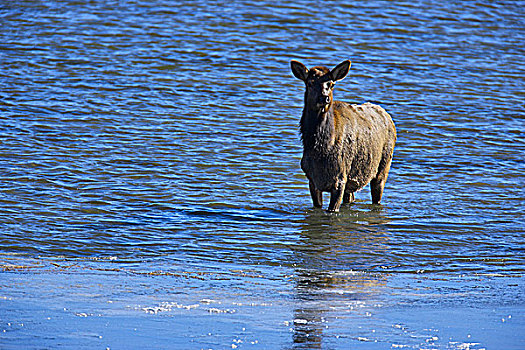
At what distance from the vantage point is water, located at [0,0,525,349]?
20.5ft

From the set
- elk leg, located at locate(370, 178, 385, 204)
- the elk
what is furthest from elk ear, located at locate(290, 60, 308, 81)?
elk leg, located at locate(370, 178, 385, 204)

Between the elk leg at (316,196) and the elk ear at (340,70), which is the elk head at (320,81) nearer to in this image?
the elk ear at (340,70)

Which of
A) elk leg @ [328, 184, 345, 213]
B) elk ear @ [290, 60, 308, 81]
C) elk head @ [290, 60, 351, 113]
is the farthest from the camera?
elk leg @ [328, 184, 345, 213]

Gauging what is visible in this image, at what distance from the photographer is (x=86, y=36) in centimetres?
2173

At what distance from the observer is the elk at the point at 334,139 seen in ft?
32.5

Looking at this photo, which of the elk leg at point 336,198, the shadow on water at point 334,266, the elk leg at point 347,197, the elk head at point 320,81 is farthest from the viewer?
the elk leg at point 347,197

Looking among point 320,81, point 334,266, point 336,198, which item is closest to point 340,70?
point 320,81

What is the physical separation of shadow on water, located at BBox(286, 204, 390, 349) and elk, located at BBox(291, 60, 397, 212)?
1.21ft

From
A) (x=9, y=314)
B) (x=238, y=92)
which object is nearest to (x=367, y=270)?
(x=9, y=314)

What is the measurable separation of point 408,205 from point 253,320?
216 inches

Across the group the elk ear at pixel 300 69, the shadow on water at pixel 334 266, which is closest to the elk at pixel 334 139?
the elk ear at pixel 300 69

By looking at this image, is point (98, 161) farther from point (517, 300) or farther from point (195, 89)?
point (517, 300)

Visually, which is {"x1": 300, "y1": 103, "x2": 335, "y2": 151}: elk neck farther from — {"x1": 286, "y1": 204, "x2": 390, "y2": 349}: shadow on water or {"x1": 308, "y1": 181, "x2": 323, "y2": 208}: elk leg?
{"x1": 286, "y1": 204, "x2": 390, "y2": 349}: shadow on water

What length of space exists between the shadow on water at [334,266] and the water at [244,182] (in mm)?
34
